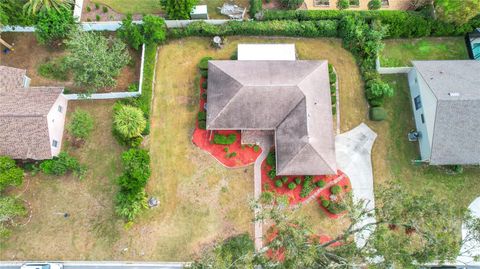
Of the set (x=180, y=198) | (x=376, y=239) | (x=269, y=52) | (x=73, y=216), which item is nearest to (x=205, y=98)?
(x=269, y=52)

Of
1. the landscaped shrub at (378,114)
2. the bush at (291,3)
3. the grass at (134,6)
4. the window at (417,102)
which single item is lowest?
the landscaped shrub at (378,114)

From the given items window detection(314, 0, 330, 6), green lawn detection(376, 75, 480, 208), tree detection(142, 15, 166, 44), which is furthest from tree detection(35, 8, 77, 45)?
green lawn detection(376, 75, 480, 208)

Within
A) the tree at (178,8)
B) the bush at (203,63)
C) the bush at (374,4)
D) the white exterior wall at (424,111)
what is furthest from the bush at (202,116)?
the white exterior wall at (424,111)

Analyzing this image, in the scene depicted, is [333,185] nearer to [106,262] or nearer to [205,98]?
[205,98]

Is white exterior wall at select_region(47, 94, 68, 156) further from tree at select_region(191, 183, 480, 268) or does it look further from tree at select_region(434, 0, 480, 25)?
tree at select_region(434, 0, 480, 25)

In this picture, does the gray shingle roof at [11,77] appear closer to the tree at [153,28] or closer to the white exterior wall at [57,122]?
the white exterior wall at [57,122]

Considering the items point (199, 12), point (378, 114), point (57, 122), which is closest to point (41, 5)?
point (57, 122)

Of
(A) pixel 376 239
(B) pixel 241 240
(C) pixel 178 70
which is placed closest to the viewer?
(A) pixel 376 239
